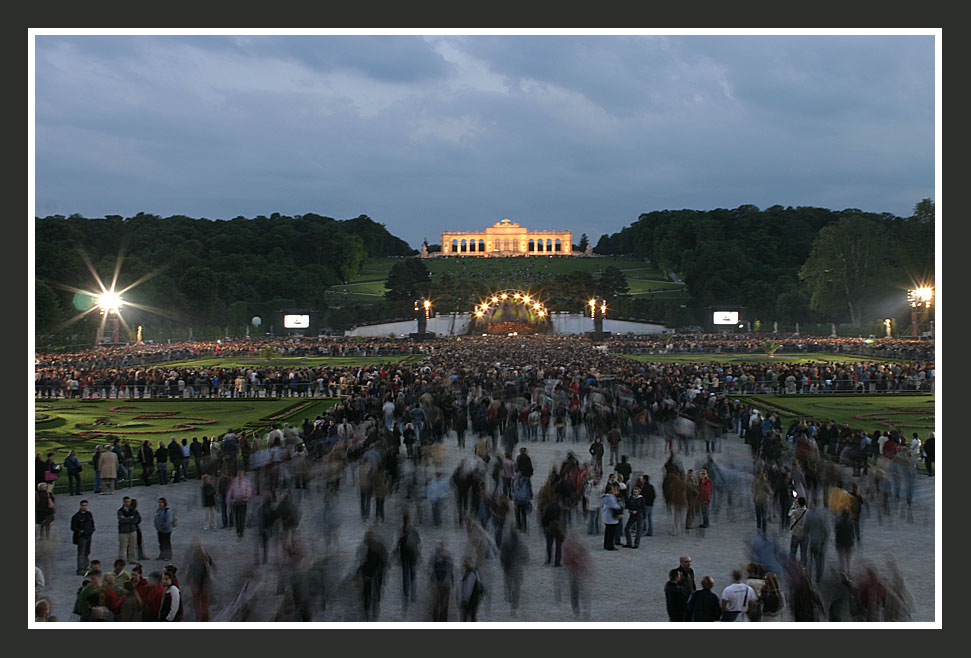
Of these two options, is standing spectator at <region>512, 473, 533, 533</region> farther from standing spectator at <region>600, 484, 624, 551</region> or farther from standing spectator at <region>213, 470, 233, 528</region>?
standing spectator at <region>213, 470, 233, 528</region>

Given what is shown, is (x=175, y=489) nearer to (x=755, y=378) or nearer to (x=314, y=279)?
(x=755, y=378)

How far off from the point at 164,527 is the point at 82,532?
97 centimetres

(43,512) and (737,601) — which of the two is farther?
(43,512)

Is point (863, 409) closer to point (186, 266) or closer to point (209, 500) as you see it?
point (209, 500)

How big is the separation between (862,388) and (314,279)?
84.9 metres

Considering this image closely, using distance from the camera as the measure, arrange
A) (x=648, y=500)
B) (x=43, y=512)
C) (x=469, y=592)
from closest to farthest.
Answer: (x=469, y=592), (x=43, y=512), (x=648, y=500)

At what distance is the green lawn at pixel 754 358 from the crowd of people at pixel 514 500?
82.1 ft

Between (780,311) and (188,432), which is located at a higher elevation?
(780,311)

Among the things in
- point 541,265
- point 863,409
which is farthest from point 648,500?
point 541,265

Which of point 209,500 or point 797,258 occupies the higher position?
point 797,258

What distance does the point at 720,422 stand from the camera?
20.0 m

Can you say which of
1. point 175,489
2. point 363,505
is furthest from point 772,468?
point 175,489

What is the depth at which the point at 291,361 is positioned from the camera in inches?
2087
